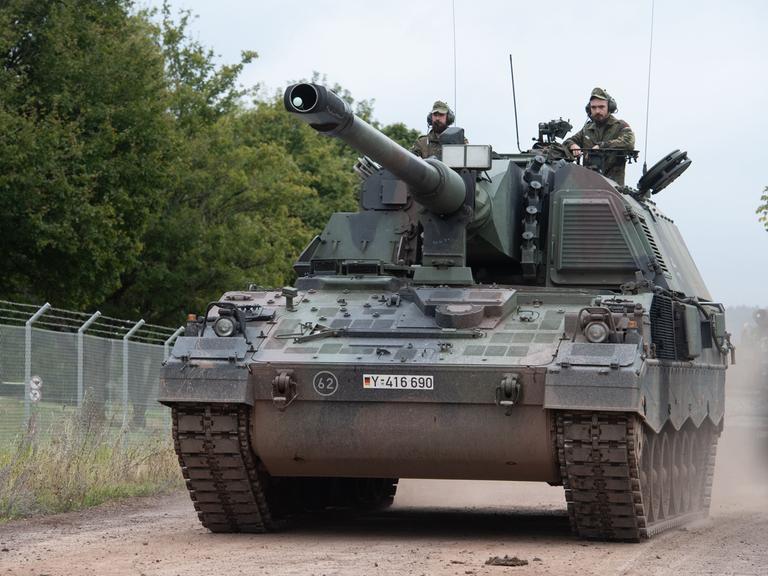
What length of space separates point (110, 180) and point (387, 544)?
54.2ft

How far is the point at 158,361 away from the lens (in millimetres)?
25391

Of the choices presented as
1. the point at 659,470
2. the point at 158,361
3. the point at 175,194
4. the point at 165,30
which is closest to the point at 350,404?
the point at 659,470

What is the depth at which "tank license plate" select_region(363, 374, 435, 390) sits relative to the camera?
1400cm

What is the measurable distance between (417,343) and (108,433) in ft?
24.8

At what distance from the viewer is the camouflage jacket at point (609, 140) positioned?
18844 mm

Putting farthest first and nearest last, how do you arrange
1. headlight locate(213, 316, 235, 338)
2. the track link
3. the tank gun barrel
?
headlight locate(213, 316, 235, 338), the track link, the tank gun barrel

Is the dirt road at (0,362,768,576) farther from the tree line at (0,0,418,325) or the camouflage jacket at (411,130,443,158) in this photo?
the tree line at (0,0,418,325)

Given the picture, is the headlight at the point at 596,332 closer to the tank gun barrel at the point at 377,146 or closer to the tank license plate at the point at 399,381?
the tank license plate at the point at 399,381

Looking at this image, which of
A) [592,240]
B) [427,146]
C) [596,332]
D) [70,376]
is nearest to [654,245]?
[592,240]

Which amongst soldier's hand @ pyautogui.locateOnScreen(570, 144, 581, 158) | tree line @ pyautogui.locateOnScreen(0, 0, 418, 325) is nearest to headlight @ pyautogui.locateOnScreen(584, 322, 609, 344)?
soldier's hand @ pyautogui.locateOnScreen(570, 144, 581, 158)

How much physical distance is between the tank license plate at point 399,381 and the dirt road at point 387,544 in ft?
4.31

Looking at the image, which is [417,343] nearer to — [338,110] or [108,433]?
[338,110]

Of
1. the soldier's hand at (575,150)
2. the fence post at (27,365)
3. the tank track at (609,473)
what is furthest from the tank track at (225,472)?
the soldier's hand at (575,150)

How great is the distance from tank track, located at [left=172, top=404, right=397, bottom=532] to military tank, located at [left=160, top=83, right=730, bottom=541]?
2 cm
